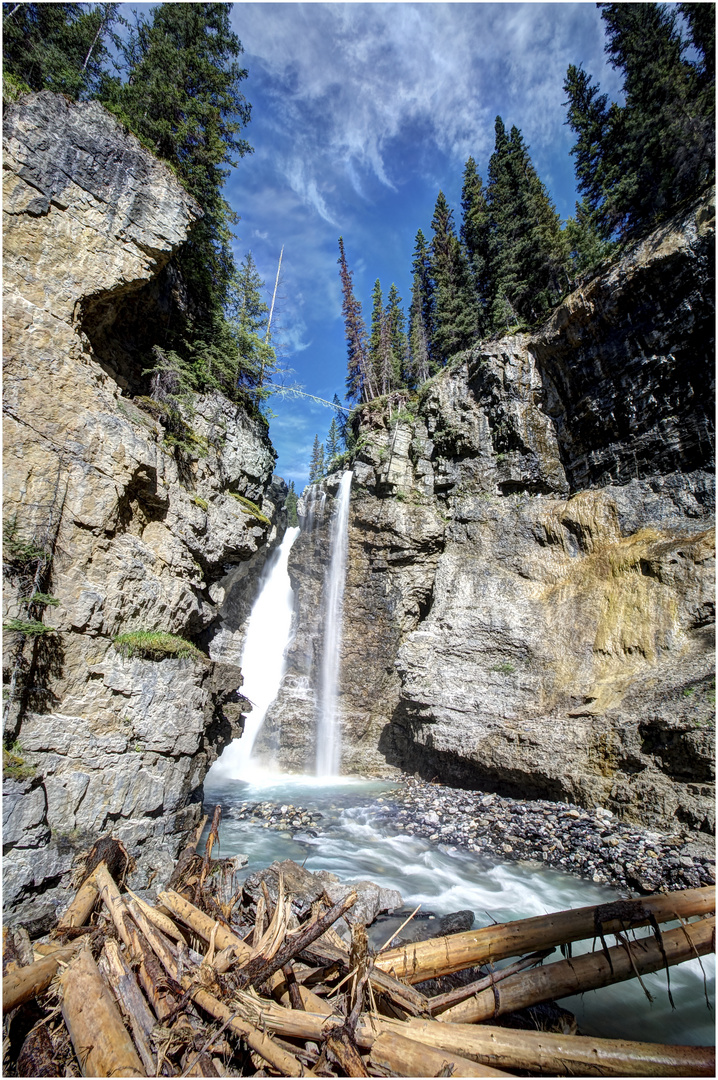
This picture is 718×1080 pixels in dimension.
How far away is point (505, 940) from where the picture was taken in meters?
3.01

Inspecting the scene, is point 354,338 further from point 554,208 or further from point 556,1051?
point 556,1051

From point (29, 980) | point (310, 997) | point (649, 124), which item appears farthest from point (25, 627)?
point (649, 124)

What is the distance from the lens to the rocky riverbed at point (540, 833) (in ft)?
23.2

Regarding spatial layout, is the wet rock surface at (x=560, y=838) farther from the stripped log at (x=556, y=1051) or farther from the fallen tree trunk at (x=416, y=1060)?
the fallen tree trunk at (x=416, y=1060)

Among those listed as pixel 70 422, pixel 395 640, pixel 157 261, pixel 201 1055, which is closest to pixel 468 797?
pixel 395 640

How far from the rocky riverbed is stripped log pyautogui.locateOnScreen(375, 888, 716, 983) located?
504 centimetres

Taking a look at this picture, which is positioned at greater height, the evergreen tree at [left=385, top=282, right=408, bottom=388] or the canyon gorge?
the evergreen tree at [left=385, top=282, right=408, bottom=388]

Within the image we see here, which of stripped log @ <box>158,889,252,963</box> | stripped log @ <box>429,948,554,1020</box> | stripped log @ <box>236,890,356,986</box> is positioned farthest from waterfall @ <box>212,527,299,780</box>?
stripped log @ <box>429,948,554,1020</box>

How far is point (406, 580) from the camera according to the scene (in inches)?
727

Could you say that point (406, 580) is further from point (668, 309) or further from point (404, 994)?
point (404, 994)

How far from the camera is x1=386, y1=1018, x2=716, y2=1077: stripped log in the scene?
226 centimetres

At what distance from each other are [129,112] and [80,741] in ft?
53.1

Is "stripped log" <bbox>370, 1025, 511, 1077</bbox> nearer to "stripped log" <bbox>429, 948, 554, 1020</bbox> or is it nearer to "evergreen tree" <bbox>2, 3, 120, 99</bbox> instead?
"stripped log" <bbox>429, 948, 554, 1020</bbox>

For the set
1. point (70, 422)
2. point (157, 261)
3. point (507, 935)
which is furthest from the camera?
point (157, 261)
